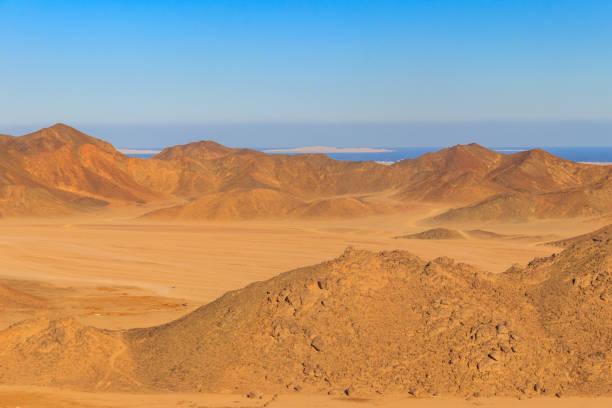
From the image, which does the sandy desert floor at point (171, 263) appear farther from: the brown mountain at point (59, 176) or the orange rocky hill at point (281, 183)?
the brown mountain at point (59, 176)

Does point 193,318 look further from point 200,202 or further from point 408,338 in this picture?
point 200,202

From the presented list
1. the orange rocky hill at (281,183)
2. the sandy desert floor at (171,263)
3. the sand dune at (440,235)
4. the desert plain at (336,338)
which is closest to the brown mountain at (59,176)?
the orange rocky hill at (281,183)

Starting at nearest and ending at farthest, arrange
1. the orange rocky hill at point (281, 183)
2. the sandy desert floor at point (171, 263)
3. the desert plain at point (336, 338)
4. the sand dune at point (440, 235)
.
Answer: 1. the sandy desert floor at point (171, 263)
2. the desert plain at point (336, 338)
3. the sand dune at point (440, 235)
4. the orange rocky hill at point (281, 183)

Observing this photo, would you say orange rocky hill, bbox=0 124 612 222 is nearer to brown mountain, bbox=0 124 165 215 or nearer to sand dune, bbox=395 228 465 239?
brown mountain, bbox=0 124 165 215

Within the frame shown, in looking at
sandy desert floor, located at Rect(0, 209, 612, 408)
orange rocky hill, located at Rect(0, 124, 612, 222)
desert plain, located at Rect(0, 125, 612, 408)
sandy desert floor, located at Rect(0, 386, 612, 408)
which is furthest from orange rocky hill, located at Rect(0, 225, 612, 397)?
orange rocky hill, located at Rect(0, 124, 612, 222)

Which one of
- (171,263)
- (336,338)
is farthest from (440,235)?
(336,338)

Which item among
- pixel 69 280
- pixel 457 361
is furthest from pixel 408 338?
pixel 69 280
